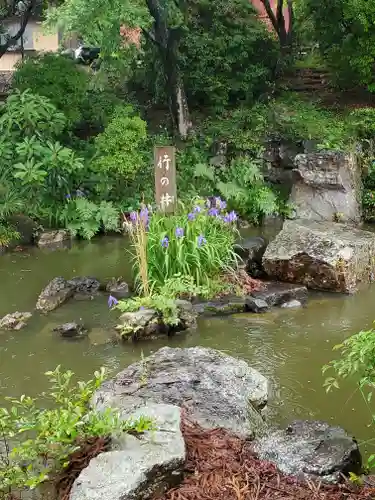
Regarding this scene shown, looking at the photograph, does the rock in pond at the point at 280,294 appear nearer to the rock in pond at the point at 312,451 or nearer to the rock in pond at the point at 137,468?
the rock in pond at the point at 312,451

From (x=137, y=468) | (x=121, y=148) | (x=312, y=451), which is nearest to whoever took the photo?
(x=137, y=468)

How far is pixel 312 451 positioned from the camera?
11.2 feet

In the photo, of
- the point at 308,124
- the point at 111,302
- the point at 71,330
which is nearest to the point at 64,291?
the point at 111,302

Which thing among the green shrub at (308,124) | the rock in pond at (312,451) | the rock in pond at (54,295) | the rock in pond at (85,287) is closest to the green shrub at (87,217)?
the rock in pond at (85,287)

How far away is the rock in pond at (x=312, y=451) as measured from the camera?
325 centimetres

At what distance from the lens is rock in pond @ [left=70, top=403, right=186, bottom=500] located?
2.82m

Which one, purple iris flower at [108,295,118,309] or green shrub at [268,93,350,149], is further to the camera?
green shrub at [268,93,350,149]

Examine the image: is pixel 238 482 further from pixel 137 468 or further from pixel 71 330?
pixel 71 330

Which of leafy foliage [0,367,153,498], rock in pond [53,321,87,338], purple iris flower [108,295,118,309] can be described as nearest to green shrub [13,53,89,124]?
purple iris flower [108,295,118,309]

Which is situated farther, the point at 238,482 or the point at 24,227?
the point at 24,227

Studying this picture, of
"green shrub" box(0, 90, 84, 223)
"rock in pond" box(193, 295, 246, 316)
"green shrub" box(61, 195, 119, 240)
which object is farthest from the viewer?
"green shrub" box(61, 195, 119, 240)

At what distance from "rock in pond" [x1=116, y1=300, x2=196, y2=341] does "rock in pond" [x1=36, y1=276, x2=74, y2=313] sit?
1172mm

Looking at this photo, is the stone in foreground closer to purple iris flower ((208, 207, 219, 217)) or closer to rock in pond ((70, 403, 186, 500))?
purple iris flower ((208, 207, 219, 217))

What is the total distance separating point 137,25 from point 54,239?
393 centimetres
